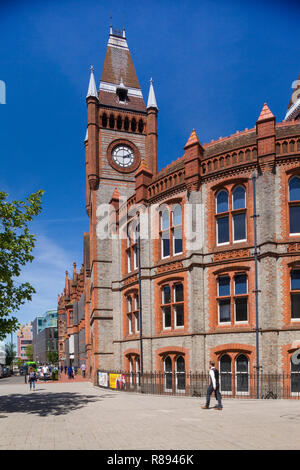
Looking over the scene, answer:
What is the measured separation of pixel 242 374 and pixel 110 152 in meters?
22.3

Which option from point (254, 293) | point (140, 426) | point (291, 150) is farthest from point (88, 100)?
point (140, 426)

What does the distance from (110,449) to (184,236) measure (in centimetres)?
1464

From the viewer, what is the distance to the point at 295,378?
18.4 meters

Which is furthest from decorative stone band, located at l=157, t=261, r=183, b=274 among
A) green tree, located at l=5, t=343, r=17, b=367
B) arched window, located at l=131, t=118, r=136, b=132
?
green tree, located at l=5, t=343, r=17, b=367

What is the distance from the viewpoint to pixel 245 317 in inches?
785

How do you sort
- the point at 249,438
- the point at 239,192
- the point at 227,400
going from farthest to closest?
the point at 239,192, the point at 227,400, the point at 249,438

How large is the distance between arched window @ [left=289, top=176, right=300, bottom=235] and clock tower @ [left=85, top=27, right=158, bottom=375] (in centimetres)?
1355

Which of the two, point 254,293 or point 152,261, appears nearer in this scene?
point 254,293

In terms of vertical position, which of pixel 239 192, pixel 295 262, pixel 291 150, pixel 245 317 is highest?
pixel 291 150

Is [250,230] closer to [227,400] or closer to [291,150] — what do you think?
[291,150]

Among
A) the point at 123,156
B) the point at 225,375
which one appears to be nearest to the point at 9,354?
the point at 123,156

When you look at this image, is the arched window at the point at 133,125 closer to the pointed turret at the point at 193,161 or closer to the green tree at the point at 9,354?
the pointed turret at the point at 193,161

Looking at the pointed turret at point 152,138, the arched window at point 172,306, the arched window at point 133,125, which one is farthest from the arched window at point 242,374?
the arched window at point 133,125

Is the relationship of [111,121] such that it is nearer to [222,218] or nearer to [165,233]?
[165,233]
